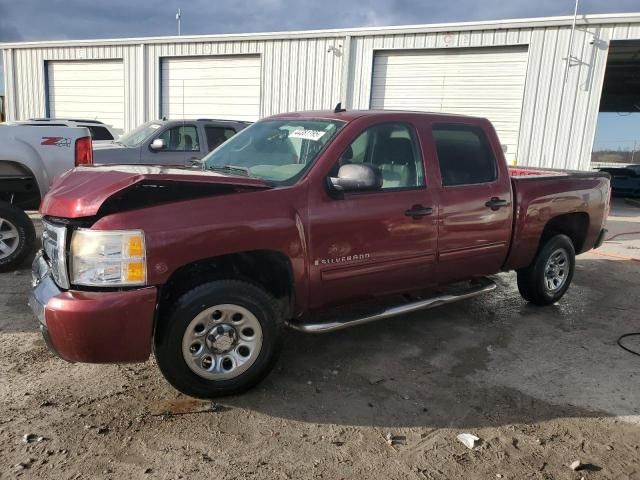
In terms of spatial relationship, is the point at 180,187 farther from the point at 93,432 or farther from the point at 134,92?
the point at 134,92

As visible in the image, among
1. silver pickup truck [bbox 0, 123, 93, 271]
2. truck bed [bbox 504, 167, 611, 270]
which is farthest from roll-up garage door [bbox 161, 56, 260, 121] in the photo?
truck bed [bbox 504, 167, 611, 270]

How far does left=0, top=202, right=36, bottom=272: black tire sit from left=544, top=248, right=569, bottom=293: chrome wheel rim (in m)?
5.68

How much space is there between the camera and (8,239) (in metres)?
5.89

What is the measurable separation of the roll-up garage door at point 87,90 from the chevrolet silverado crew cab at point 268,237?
1804cm

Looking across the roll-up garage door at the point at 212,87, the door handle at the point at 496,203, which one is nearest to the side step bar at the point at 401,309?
the door handle at the point at 496,203

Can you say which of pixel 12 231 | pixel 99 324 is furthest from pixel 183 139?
pixel 99 324

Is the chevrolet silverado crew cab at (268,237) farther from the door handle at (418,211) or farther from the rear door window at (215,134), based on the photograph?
the rear door window at (215,134)

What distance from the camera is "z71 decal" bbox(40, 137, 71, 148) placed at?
19.6 ft

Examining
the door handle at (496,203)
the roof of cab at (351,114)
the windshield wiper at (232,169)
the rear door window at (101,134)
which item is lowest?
the door handle at (496,203)

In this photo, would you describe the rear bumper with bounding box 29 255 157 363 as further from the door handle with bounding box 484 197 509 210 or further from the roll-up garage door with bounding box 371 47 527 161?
the roll-up garage door with bounding box 371 47 527 161

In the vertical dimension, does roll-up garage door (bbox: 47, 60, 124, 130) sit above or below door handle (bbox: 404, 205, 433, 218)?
above

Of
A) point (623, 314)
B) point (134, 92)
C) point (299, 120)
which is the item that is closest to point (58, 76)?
point (134, 92)

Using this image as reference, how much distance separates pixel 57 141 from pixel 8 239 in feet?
4.03

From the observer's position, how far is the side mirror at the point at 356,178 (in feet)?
11.6
